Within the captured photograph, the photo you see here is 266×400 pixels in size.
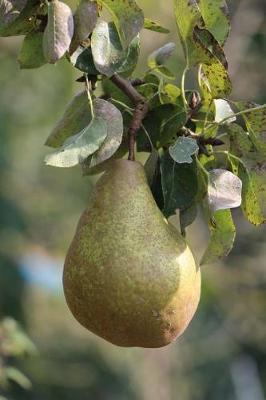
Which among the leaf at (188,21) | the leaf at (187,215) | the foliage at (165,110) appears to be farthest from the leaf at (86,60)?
the leaf at (187,215)

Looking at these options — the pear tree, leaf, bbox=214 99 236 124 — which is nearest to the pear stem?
the pear tree

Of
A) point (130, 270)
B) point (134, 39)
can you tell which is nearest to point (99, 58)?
point (134, 39)

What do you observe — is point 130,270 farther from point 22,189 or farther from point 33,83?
point 22,189

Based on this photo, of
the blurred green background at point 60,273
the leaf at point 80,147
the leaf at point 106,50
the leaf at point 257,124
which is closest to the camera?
the leaf at point 80,147

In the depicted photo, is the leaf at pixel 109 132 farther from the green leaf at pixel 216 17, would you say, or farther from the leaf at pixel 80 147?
the green leaf at pixel 216 17

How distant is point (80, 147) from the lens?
1333mm

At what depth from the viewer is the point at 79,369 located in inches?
342

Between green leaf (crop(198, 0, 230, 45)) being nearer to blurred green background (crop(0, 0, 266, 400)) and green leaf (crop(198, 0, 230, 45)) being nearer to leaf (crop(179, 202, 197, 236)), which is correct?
leaf (crop(179, 202, 197, 236))

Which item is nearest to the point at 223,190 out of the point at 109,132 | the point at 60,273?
the point at 109,132

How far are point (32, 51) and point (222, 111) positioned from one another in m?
0.31

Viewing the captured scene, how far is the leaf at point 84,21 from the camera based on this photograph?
4.47 ft

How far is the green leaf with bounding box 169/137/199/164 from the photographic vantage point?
1.39m

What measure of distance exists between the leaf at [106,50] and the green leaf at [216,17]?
0.14 m

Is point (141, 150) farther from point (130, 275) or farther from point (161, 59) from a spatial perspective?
point (130, 275)
